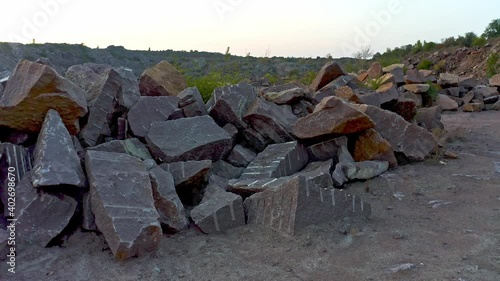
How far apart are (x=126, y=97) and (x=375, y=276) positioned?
11.3 feet

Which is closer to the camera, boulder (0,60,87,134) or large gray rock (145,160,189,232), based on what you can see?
large gray rock (145,160,189,232)

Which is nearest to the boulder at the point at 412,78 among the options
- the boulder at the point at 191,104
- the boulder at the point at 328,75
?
the boulder at the point at 328,75

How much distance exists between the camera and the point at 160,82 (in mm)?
5992

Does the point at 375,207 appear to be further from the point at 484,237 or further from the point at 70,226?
the point at 70,226

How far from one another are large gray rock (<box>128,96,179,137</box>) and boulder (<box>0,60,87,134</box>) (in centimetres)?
61

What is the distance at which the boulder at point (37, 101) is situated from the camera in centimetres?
419

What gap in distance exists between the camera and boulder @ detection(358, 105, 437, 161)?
577cm

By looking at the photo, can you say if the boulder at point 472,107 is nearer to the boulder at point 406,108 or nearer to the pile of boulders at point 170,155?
the boulder at point 406,108

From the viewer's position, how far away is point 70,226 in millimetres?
3613

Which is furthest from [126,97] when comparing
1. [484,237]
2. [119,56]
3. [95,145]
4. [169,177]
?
[119,56]

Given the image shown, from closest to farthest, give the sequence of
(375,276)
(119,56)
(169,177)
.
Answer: (375,276) < (169,177) < (119,56)

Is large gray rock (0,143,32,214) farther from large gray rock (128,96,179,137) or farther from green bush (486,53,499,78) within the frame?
green bush (486,53,499,78)

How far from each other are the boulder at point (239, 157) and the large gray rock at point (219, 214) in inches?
46.9

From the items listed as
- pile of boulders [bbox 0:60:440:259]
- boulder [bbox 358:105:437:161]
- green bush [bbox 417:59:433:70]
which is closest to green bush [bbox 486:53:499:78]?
green bush [bbox 417:59:433:70]
